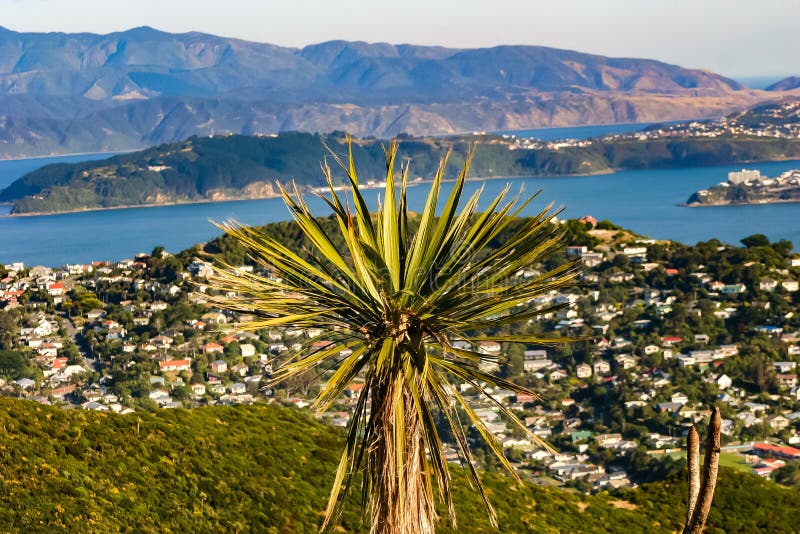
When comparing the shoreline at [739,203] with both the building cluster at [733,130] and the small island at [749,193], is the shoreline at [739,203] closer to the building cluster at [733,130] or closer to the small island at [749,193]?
the small island at [749,193]

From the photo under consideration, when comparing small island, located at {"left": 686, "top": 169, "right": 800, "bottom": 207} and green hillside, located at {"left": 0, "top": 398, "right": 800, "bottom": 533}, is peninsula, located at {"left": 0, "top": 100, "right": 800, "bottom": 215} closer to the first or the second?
small island, located at {"left": 686, "top": 169, "right": 800, "bottom": 207}

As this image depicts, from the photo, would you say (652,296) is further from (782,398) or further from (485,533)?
(485,533)

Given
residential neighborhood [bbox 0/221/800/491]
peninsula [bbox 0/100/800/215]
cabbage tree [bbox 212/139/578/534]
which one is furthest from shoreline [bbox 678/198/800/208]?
cabbage tree [bbox 212/139/578/534]

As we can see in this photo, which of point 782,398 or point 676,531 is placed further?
point 782,398

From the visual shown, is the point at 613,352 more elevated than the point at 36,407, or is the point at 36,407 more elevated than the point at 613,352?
the point at 36,407

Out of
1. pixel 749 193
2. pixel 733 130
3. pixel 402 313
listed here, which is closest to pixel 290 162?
pixel 749 193

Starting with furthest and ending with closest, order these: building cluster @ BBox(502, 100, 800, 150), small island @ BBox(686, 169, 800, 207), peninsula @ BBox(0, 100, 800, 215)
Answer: building cluster @ BBox(502, 100, 800, 150), peninsula @ BBox(0, 100, 800, 215), small island @ BBox(686, 169, 800, 207)

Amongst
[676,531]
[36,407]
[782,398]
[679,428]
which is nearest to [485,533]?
[676,531]
